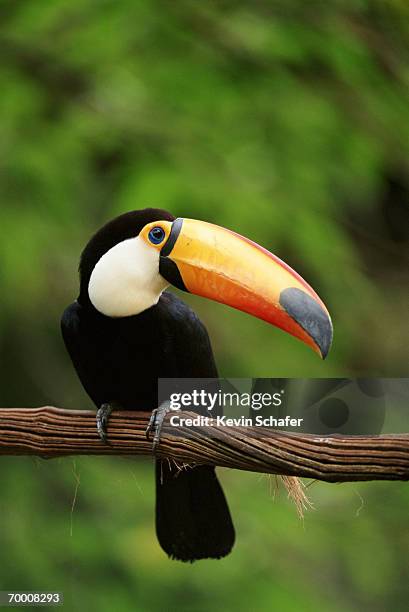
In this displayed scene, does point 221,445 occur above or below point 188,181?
below

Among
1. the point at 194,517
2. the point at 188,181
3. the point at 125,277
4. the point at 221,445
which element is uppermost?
the point at 188,181

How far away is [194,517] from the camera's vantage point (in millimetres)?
2078

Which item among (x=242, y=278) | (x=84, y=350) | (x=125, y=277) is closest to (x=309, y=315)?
(x=242, y=278)

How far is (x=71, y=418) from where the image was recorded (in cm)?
169

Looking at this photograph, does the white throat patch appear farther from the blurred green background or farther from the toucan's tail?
the toucan's tail

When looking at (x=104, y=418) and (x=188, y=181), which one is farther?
(x=188, y=181)

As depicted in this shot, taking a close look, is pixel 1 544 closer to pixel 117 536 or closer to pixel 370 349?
pixel 117 536

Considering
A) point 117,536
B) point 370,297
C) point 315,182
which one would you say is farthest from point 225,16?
point 117,536

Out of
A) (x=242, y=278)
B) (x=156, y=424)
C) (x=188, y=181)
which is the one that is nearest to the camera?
(x=156, y=424)

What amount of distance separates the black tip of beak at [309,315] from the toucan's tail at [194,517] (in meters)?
0.52

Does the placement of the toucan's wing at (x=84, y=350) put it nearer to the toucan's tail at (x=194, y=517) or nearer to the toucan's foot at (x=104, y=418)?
the toucan's foot at (x=104, y=418)

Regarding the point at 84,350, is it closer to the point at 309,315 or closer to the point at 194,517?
the point at 194,517

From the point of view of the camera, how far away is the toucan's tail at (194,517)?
6.79 ft

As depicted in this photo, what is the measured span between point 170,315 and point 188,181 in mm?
367
